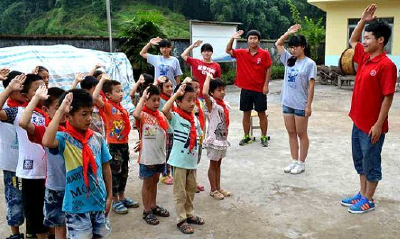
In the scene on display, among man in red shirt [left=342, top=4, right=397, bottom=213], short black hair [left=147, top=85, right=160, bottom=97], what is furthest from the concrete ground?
short black hair [left=147, top=85, right=160, bottom=97]

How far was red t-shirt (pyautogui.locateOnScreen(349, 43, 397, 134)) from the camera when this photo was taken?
11.5 feet

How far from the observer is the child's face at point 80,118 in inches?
93.6

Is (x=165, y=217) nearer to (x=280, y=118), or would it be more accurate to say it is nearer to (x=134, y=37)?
(x=280, y=118)

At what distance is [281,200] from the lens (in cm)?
403

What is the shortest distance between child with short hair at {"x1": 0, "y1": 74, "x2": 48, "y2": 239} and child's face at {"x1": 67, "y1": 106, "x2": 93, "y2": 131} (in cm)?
48

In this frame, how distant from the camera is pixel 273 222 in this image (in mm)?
3529

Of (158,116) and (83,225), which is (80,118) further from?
(158,116)

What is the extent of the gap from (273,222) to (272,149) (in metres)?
2.47

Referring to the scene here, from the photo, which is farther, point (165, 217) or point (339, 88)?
point (339, 88)

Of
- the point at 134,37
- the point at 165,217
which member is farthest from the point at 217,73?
the point at 134,37

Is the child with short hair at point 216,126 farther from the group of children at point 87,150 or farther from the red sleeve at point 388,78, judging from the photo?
the red sleeve at point 388,78

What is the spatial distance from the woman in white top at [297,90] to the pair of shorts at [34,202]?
2927 millimetres

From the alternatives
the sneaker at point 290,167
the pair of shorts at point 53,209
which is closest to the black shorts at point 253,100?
the sneaker at point 290,167

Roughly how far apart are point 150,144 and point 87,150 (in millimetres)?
1086
